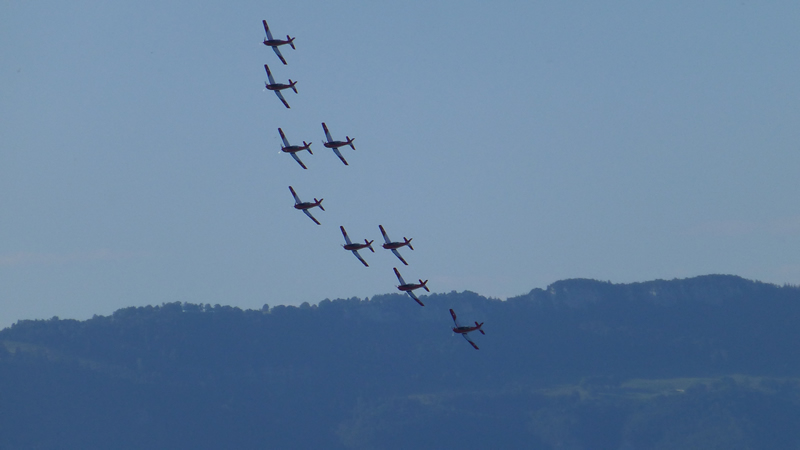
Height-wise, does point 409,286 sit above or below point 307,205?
below

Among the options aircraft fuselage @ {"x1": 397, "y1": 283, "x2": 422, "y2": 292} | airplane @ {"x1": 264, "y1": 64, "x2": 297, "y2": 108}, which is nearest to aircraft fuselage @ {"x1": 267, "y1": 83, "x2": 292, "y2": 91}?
airplane @ {"x1": 264, "y1": 64, "x2": 297, "y2": 108}

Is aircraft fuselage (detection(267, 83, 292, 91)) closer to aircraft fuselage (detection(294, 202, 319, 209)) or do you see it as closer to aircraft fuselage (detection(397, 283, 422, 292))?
aircraft fuselage (detection(294, 202, 319, 209))

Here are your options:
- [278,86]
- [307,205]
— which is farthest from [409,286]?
[278,86]

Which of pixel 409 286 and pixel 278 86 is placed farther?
pixel 278 86

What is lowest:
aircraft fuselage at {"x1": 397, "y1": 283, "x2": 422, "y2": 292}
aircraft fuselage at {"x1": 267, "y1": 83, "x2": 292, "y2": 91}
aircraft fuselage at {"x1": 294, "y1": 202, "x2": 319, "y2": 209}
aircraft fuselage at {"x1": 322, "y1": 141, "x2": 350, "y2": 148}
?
aircraft fuselage at {"x1": 397, "y1": 283, "x2": 422, "y2": 292}

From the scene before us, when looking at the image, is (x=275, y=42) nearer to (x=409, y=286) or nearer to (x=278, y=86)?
(x=278, y=86)

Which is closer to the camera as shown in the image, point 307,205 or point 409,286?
point 409,286

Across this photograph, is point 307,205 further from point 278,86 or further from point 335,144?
point 278,86

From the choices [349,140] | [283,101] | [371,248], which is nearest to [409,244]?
[371,248]

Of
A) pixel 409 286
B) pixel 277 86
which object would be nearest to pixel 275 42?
pixel 277 86

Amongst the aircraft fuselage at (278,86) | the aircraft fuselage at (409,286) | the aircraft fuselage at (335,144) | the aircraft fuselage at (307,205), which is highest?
the aircraft fuselage at (278,86)

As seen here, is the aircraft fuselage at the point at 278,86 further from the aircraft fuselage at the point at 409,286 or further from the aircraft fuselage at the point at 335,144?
the aircraft fuselage at the point at 409,286

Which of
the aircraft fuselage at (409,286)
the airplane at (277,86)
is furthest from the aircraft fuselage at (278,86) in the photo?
the aircraft fuselage at (409,286)

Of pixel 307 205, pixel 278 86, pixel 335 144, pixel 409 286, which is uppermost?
pixel 278 86
